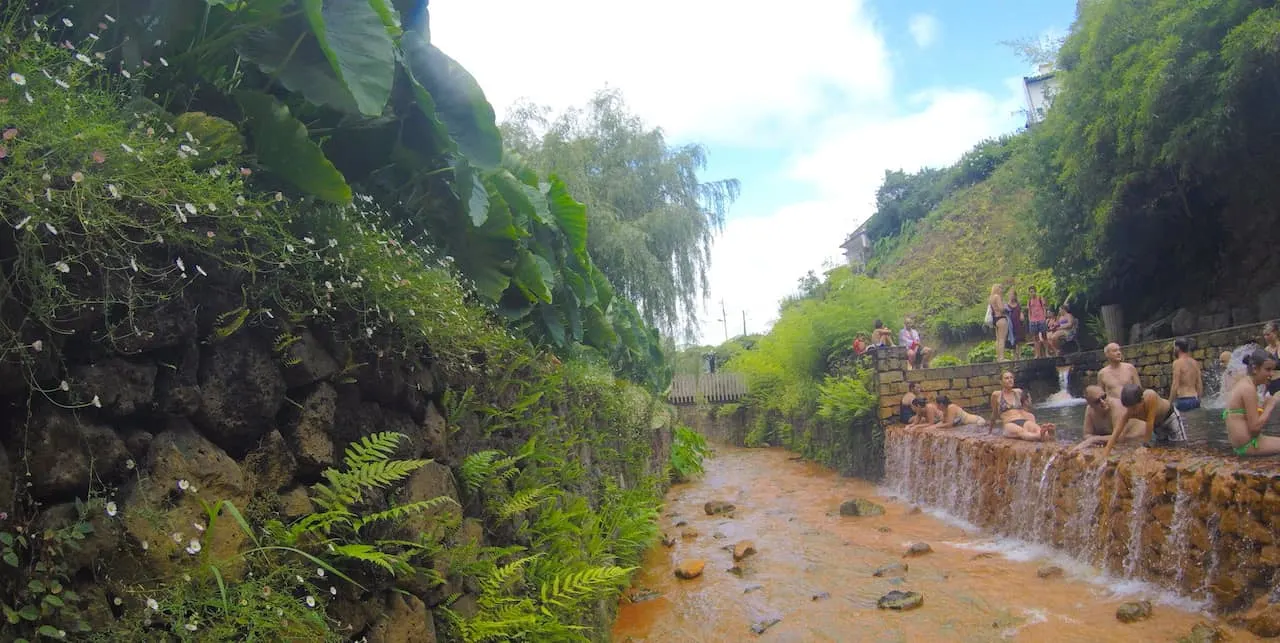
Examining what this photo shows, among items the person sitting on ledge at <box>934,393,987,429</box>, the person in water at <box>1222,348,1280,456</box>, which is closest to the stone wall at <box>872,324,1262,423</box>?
the person sitting on ledge at <box>934,393,987,429</box>

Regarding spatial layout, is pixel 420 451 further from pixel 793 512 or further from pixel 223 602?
pixel 793 512

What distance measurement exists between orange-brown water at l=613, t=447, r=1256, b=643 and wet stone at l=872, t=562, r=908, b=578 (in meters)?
0.08

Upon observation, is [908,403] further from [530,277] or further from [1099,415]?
[530,277]

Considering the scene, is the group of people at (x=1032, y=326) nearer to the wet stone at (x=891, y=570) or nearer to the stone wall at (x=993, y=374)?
the stone wall at (x=993, y=374)

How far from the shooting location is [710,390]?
24.1 m

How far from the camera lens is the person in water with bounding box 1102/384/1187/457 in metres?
6.77

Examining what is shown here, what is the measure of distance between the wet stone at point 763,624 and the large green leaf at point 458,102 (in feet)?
12.7

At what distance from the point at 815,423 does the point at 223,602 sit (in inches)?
608

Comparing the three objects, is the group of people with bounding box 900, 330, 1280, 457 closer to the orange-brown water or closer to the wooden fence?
the orange-brown water

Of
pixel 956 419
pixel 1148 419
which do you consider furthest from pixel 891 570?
pixel 956 419

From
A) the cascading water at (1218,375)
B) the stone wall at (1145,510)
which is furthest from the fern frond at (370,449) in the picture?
the cascading water at (1218,375)

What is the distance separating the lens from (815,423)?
53.7 feet

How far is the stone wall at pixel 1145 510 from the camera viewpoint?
4.77 metres

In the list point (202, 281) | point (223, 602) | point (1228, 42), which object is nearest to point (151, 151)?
point (202, 281)
